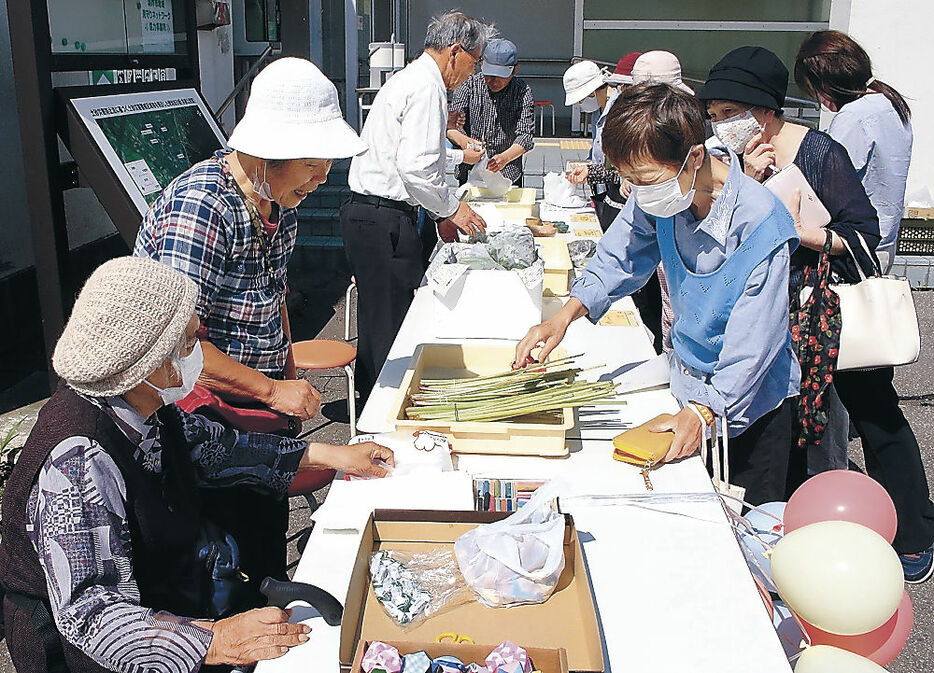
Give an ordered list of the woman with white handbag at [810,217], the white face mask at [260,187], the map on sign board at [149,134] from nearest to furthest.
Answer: the white face mask at [260,187] < the woman with white handbag at [810,217] < the map on sign board at [149,134]

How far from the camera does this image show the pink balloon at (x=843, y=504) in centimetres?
180

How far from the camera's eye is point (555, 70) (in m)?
13.4

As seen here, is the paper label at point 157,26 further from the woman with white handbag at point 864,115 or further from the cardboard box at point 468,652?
the cardboard box at point 468,652

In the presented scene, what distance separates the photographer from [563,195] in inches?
199

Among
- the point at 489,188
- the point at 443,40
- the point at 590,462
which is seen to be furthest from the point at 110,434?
the point at 489,188

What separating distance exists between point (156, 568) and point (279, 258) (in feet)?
3.06

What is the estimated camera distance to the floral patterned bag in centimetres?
261

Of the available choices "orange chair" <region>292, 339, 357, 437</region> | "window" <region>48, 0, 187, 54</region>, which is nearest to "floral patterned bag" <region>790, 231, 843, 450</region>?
"orange chair" <region>292, 339, 357, 437</region>

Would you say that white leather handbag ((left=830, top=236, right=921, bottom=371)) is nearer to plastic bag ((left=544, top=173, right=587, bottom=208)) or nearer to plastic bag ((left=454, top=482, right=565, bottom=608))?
plastic bag ((left=454, top=482, right=565, bottom=608))

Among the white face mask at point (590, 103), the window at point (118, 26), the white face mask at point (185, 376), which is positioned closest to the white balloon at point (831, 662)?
the white face mask at point (185, 376)

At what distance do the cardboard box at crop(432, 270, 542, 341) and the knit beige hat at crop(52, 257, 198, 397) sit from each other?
1.48 m

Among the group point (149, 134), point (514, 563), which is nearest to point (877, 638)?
point (514, 563)

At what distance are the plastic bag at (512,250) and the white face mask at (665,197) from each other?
1017mm

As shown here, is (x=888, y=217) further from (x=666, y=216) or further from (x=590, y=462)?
(x=590, y=462)
